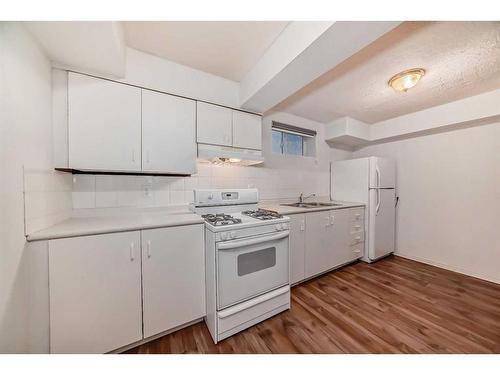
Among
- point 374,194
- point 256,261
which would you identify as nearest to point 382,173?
point 374,194

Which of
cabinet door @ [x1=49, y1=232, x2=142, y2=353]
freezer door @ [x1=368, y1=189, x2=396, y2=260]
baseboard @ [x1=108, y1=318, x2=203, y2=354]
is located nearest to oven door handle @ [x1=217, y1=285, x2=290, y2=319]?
baseboard @ [x1=108, y1=318, x2=203, y2=354]

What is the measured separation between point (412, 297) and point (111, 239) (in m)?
2.80

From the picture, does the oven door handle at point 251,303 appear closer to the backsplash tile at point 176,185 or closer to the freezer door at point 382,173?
the backsplash tile at point 176,185

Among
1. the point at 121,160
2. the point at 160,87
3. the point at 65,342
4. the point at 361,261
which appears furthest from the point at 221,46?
the point at 361,261

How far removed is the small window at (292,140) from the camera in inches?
110

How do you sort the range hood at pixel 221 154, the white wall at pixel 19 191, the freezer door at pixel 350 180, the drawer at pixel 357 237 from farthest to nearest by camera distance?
the freezer door at pixel 350 180 → the drawer at pixel 357 237 → the range hood at pixel 221 154 → the white wall at pixel 19 191

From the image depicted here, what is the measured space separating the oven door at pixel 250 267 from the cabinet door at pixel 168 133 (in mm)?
877

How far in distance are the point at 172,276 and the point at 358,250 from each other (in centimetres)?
255

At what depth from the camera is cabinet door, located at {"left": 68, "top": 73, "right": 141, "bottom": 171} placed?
137 centimetres

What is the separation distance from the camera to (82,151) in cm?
138

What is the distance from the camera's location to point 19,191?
971mm

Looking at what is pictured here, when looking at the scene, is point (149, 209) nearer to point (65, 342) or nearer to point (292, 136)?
point (65, 342)

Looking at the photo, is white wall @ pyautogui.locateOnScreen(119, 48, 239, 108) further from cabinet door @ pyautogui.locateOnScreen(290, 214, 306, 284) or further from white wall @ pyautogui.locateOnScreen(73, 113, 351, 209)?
cabinet door @ pyautogui.locateOnScreen(290, 214, 306, 284)

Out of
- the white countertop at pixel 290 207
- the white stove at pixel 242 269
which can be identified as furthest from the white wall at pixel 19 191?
the white countertop at pixel 290 207
